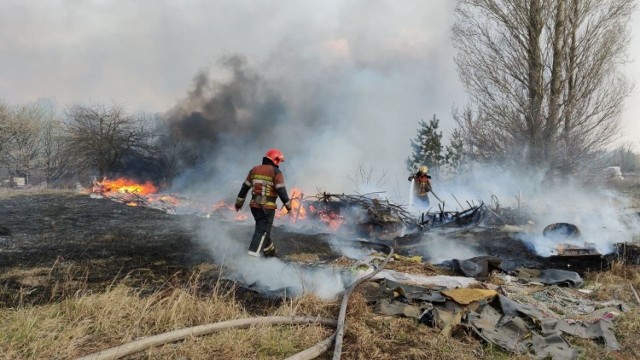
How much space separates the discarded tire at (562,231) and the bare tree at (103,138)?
20.4 metres

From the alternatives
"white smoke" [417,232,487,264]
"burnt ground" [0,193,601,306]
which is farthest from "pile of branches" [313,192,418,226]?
"white smoke" [417,232,487,264]

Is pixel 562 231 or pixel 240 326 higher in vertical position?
pixel 562 231

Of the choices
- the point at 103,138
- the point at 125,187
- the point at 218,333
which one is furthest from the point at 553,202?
the point at 103,138

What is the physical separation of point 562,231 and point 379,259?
462 cm

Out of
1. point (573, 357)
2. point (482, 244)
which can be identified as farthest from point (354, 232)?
point (573, 357)

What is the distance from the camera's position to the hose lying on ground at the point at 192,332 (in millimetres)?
3123

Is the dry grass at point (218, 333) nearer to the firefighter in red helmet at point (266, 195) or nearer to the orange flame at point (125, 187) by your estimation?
the firefighter in red helmet at point (266, 195)

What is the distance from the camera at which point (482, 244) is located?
9617mm

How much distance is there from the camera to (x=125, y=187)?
786 inches

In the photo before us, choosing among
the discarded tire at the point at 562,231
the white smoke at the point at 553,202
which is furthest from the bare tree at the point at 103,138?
the discarded tire at the point at 562,231

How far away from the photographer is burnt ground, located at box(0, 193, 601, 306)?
20.9 feet

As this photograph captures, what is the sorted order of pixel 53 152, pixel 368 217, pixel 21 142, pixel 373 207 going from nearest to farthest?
pixel 368 217
pixel 373 207
pixel 21 142
pixel 53 152

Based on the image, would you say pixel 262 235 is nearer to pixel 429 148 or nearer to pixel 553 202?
pixel 553 202

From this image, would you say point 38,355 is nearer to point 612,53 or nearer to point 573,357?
point 573,357
